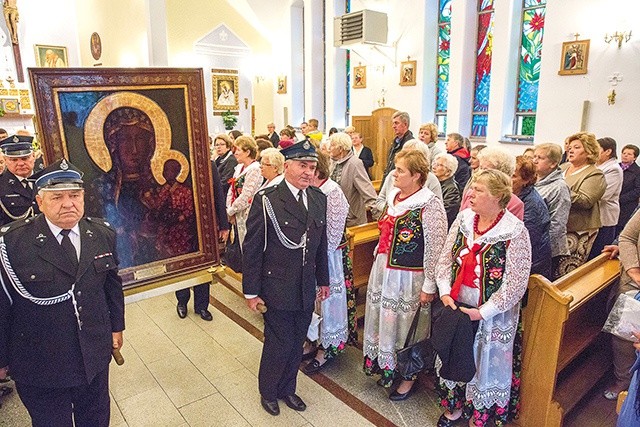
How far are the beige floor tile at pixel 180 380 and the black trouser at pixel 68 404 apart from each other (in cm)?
84

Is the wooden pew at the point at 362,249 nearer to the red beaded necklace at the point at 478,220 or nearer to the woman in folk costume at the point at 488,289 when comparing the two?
the woman in folk costume at the point at 488,289

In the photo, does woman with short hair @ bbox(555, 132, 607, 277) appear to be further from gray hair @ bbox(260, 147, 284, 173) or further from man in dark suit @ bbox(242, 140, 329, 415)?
gray hair @ bbox(260, 147, 284, 173)

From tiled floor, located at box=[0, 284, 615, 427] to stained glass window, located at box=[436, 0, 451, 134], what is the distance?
626 cm

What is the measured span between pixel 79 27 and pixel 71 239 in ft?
39.2

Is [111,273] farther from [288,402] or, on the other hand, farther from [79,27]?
[79,27]

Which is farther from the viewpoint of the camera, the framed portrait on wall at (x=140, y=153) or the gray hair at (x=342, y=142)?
the gray hair at (x=342, y=142)

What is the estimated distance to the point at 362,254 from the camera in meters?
3.90

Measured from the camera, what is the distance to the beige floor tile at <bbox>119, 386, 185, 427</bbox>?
9.05 feet


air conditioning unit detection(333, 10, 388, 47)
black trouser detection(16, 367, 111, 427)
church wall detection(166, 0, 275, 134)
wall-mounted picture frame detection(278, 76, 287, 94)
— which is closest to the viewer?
black trouser detection(16, 367, 111, 427)

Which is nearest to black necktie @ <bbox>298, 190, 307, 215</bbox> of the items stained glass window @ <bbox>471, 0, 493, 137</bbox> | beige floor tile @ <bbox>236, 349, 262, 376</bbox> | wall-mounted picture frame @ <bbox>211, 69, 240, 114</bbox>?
beige floor tile @ <bbox>236, 349, 262, 376</bbox>

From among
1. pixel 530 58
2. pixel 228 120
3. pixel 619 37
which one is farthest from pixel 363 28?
pixel 619 37

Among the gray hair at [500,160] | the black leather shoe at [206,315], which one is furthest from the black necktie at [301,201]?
the black leather shoe at [206,315]

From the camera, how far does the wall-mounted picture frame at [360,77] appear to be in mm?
9625

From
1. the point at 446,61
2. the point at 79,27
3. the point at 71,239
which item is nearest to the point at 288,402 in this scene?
the point at 71,239
